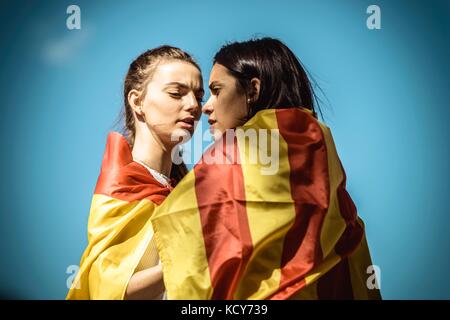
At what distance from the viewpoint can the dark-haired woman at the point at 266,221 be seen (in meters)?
1.28

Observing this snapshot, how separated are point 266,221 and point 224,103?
552mm

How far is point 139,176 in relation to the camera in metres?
1.70

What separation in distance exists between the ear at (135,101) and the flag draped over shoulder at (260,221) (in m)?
0.55

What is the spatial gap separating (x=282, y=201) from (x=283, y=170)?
86 mm

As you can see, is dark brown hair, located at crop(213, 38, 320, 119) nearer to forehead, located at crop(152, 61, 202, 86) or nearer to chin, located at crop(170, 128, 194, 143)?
forehead, located at crop(152, 61, 202, 86)

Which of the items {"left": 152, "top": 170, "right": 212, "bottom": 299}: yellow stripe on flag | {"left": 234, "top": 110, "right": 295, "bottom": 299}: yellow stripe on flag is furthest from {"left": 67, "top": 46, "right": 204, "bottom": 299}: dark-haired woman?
{"left": 234, "top": 110, "right": 295, "bottom": 299}: yellow stripe on flag

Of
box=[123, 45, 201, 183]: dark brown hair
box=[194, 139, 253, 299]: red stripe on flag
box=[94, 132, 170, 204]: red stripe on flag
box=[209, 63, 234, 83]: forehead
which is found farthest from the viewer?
box=[123, 45, 201, 183]: dark brown hair

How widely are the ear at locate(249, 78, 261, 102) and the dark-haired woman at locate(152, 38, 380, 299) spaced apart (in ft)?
0.62

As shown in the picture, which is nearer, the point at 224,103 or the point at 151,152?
the point at 224,103

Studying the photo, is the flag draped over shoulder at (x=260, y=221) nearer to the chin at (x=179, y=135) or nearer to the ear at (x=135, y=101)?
the chin at (x=179, y=135)

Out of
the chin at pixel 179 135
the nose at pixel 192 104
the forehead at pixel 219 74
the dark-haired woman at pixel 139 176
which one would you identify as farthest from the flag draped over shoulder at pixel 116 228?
the forehead at pixel 219 74

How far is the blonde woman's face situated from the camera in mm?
1815

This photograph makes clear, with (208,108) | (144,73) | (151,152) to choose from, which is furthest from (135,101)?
(208,108)

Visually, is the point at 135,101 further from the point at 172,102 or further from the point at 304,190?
the point at 304,190
